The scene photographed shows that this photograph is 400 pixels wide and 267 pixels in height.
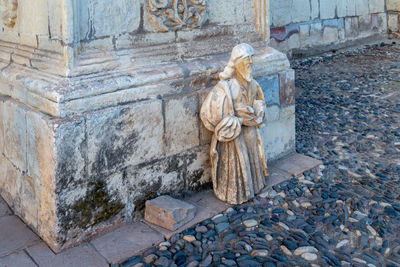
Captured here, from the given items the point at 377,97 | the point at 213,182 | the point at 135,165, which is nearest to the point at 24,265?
the point at 135,165

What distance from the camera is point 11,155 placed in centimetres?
292

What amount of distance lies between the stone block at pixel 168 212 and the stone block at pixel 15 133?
880 mm

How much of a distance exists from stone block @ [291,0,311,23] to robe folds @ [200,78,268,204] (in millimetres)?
5926

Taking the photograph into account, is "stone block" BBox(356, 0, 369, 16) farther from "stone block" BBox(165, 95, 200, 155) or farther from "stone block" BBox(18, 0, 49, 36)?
"stone block" BBox(18, 0, 49, 36)

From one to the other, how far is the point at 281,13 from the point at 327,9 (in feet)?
5.49

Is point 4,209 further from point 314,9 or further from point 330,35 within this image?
point 330,35

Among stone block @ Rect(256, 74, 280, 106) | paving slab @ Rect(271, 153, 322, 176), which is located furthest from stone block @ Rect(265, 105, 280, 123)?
paving slab @ Rect(271, 153, 322, 176)

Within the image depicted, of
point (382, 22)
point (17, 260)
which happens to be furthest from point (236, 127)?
point (382, 22)

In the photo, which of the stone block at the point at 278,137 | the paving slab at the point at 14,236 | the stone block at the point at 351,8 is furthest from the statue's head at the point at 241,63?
the stone block at the point at 351,8

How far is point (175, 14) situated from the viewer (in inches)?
116

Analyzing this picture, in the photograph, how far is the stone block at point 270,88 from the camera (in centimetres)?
342

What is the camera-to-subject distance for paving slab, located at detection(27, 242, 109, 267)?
2373mm

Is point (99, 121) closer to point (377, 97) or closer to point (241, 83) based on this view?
point (241, 83)

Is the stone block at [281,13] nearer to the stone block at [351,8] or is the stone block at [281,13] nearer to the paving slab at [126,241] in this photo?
the stone block at [351,8]
